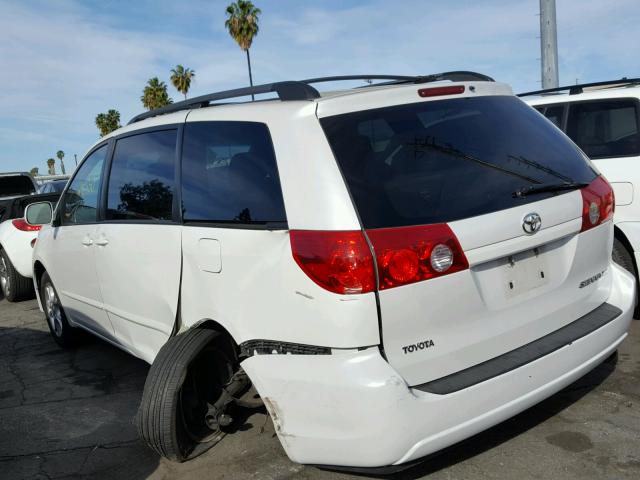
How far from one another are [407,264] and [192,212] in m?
1.29

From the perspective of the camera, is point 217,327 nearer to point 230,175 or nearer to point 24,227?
point 230,175

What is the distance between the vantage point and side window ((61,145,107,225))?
14.5ft

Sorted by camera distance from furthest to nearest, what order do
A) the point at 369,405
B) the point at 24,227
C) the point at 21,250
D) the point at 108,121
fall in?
the point at 108,121, the point at 24,227, the point at 21,250, the point at 369,405

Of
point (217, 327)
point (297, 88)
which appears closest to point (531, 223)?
point (297, 88)

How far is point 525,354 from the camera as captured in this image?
269 cm

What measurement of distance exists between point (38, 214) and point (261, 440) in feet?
10.5

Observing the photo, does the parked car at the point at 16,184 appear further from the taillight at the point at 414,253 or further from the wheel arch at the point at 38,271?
the taillight at the point at 414,253

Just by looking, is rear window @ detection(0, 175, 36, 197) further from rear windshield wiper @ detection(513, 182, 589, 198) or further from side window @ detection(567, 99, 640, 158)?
rear windshield wiper @ detection(513, 182, 589, 198)

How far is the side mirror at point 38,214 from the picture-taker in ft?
17.8

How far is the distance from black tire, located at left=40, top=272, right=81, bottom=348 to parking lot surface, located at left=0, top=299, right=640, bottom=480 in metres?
0.73

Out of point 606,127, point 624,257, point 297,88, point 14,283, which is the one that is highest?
point 297,88

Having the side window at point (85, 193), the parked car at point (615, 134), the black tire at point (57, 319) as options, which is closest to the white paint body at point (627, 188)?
the parked car at point (615, 134)

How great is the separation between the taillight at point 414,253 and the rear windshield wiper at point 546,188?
0.47m

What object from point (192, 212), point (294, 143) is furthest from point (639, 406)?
point (192, 212)
